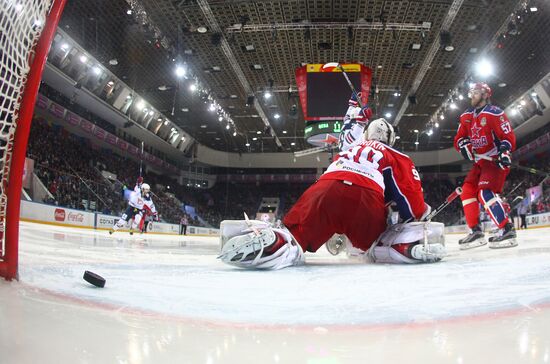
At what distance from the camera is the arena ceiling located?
9062 millimetres

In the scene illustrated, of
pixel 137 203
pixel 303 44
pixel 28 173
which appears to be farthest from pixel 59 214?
pixel 303 44

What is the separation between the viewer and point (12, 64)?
3.85 ft

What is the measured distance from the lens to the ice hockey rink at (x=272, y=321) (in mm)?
603

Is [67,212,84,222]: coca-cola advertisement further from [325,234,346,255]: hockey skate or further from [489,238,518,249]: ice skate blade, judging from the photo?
[489,238,518,249]: ice skate blade

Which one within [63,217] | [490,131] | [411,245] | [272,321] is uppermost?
[490,131]

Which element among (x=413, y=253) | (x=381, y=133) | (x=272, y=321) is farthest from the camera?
(x=381, y=133)

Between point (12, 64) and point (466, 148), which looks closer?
point (12, 64)

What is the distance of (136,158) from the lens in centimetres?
1977

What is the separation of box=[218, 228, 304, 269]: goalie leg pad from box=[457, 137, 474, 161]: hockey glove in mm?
2065

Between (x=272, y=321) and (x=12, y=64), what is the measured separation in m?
1.02

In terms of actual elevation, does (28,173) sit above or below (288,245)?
above

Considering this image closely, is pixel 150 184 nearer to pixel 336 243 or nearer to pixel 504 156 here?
pixel 336 243

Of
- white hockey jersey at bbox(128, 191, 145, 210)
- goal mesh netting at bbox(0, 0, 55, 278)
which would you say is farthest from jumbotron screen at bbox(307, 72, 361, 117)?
goal mesh netting at bbox(0, 0, 55, 278)

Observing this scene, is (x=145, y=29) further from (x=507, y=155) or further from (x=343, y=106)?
(x=507, y=155)
